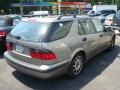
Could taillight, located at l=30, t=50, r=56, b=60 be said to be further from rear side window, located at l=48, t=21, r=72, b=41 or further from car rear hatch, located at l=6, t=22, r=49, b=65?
rear side window, located at l=48, t=21, r=72, b=41

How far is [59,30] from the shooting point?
505cm

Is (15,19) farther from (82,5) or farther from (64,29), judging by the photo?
(82,5)

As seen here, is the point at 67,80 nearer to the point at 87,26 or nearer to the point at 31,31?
the point at 31,31

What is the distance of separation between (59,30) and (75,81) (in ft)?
4.46

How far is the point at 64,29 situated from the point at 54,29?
14.2 inches

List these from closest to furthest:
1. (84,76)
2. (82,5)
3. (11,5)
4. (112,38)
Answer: (84,76), (112,38), (82,5), (11,5)

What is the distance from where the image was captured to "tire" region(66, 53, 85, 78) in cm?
541

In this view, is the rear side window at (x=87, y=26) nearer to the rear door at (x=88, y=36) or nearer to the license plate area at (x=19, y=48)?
the rear door at (x=88, y=36)

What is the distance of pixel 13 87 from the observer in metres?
5.08

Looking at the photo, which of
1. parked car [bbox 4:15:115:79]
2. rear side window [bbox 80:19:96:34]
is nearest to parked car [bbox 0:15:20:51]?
parked car [bbox 4:15:115:79]

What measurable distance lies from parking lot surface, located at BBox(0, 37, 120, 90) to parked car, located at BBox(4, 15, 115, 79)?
30 cm

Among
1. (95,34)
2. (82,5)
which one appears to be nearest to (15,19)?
(95,34)

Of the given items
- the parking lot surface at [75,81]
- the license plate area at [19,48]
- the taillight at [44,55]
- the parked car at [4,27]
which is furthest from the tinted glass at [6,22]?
the taillight at [44,55]

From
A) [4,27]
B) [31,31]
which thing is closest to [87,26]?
[31,31]
